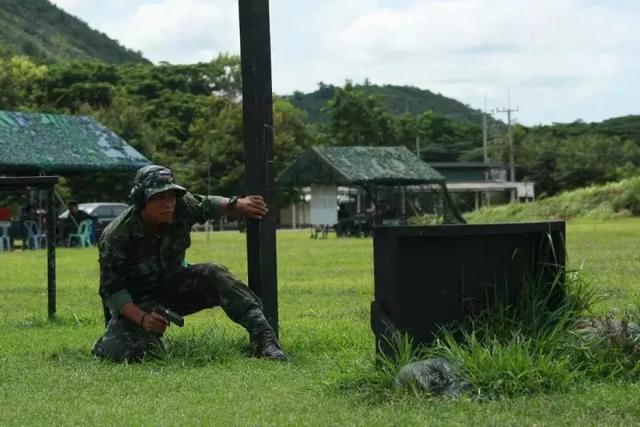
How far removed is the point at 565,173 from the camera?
8306 centimetres

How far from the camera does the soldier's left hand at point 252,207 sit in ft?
21.5

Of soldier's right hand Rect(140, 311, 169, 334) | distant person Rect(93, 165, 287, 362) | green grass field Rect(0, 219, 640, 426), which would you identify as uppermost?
distant person Rect(93, 165, 287, 362)

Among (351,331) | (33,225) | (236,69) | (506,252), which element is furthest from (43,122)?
(236,69)

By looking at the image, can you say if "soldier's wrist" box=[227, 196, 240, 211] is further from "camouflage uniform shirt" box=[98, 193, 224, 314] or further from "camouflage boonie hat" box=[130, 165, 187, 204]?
"camouflage boonie hat" box=[130, 165, 187, 204]

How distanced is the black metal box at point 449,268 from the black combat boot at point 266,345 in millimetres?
1139

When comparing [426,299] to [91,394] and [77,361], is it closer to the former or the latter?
[91,394]

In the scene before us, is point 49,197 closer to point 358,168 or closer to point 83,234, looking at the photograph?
point 83,234

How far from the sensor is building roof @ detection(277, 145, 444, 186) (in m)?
35.8

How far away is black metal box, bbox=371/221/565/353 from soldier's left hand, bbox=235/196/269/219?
1.38m

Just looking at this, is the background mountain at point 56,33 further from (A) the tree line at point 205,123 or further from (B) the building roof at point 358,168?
(B) the building roof at point 358,168

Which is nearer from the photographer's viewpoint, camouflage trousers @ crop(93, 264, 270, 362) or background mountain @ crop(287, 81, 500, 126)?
camouflage trousers @ crop(93, 264, 270, 362)

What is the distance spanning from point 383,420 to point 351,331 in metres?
3.35

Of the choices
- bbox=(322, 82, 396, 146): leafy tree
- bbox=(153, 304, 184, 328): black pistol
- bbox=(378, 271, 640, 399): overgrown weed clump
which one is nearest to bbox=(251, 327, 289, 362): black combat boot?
bbox=(153, 304, 184, 328): black pistol

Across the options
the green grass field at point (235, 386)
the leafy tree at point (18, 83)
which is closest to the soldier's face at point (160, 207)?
the green grass field at point (235, 386)
